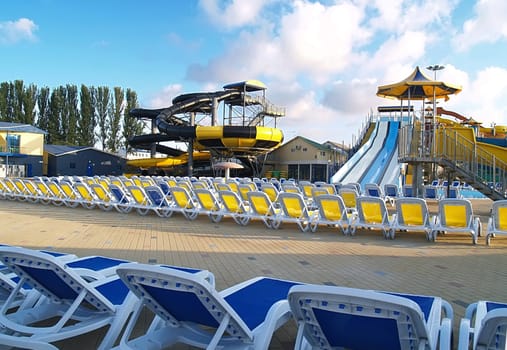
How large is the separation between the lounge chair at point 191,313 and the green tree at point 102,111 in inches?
2077

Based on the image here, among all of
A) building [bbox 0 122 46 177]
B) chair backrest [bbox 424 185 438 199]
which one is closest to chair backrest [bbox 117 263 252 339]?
chair backrest [bbox 424 185 438 199]

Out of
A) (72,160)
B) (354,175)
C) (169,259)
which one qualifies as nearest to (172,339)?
(169,259)

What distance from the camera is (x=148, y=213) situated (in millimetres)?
11094

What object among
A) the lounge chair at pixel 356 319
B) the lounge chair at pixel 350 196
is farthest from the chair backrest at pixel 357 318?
the lounge chair at pixel 350 196

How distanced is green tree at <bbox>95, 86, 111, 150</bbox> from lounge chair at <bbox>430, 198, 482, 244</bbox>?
50.3 m

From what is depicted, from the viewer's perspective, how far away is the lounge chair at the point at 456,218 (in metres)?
7.05

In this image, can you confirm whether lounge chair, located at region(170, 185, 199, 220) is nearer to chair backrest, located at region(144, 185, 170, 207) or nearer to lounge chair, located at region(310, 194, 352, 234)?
chair backrest, located at region(144, 185, 170, 207)

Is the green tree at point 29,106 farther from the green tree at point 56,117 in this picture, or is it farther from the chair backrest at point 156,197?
the chair backrest at point 156,197

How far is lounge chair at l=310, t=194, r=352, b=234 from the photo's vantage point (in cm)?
788

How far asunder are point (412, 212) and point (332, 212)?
5.03ft

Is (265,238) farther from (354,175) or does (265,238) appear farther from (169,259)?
(354,175)

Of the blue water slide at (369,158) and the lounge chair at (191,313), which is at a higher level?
the blue water slide at (369,158)

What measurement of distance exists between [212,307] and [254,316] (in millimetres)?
640

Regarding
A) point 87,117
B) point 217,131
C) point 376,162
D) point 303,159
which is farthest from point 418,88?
point 87,117
